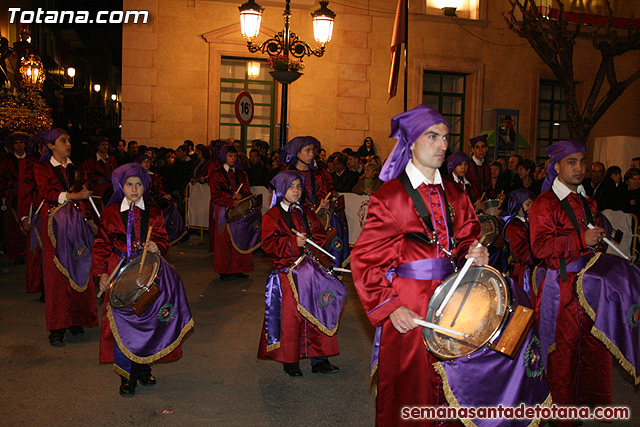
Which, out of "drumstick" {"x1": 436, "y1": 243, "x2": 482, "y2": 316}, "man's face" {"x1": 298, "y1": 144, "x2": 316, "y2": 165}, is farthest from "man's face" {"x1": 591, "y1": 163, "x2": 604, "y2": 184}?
"drumstick" {"x1": 436, "y1": 243, "x2": 482, "y2": 316}

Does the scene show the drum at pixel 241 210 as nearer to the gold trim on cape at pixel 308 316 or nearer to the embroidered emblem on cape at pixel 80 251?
the embroidered emblem on cape at pixel 80 251

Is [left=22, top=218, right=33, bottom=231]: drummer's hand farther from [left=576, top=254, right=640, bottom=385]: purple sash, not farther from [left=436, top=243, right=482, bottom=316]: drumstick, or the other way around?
[left=576, top=254, right=640, bottom=385]: purple sash

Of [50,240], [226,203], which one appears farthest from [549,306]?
[226,203]

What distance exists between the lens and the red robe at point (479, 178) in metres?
12.0

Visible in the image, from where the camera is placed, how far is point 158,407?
5.27 m

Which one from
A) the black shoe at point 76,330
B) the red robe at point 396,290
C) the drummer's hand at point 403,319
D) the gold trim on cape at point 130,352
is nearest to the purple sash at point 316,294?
the gold trim on cape at point 130,352

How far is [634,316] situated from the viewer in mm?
4578

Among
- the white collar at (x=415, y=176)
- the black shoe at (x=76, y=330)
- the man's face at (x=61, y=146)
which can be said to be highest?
the man's face at (x=61, y=146)

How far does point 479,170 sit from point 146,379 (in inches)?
314

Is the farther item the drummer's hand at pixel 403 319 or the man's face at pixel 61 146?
the man's face at pixel 61 146

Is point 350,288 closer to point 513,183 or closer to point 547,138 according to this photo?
point 513,183

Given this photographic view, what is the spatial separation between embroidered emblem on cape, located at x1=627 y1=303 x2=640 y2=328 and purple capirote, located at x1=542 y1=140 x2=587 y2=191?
1.10 meters

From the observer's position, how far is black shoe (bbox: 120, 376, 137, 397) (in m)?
5.51

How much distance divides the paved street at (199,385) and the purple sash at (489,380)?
1832 mm
